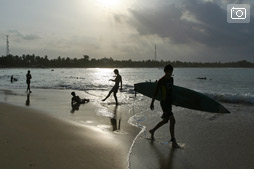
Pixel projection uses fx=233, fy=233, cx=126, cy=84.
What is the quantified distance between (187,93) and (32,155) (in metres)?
5.59

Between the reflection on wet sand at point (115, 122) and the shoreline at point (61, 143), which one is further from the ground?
the shoreline at point (61, 143)

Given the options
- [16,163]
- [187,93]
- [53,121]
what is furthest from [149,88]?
[16,163]

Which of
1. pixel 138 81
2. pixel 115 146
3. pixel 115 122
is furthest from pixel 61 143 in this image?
pixel 138 81

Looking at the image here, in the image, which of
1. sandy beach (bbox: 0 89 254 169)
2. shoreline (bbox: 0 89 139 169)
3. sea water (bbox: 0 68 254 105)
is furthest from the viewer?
sea water (bbox: 0 68 254 105)

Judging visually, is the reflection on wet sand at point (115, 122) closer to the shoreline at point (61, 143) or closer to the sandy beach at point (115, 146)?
the sandy beach at point (115, 146)

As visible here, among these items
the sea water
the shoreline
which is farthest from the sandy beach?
the sea water

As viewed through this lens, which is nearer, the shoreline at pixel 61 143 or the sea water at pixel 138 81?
the shoreline at pixel 61 143

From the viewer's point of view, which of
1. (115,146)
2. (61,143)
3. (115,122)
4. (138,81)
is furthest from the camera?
(138,81)

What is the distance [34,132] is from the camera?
18.5ft

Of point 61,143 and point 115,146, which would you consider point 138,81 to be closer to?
point 115,146

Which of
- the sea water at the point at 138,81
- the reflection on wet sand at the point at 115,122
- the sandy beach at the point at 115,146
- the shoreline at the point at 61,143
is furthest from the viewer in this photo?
the sea water at the point at 138,81

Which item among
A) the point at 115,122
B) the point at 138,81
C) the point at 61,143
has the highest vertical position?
the point at 138,81

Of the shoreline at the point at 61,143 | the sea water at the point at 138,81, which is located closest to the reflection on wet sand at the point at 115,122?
the shoreline at the point at 61,143

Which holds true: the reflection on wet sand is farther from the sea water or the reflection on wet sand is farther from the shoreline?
the sea water
